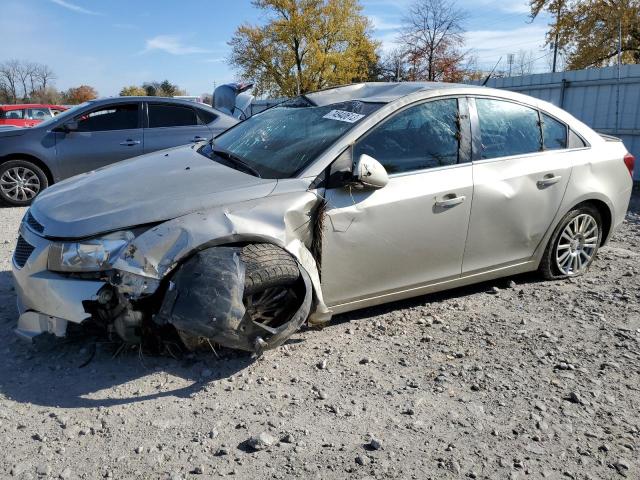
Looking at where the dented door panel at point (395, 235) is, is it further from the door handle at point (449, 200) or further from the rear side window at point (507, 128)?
the rear side window at point (507, 128)

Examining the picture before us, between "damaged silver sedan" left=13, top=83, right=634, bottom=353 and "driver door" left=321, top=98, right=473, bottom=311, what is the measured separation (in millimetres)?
10

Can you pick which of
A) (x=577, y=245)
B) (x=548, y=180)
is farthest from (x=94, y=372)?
(x=577, y=245)

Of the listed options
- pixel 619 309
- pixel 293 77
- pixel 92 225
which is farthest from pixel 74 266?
pixel 293 77

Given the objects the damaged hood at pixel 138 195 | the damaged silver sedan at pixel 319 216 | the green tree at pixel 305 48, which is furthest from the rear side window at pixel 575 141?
the green tree at pixel 305 48

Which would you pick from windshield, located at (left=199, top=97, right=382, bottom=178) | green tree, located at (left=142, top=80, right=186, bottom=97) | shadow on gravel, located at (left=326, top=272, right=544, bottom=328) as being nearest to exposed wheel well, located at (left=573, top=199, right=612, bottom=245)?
shadow on gravel, located at (left=326, top=272, right=544, bottom=328)

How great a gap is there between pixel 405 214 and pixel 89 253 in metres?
1.94

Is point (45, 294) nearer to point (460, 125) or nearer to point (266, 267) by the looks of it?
point (266, 267)

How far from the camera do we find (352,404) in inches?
113

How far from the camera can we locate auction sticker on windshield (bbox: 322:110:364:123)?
365 cm

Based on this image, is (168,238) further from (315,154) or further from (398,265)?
(398,265)

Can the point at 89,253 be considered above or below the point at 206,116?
below

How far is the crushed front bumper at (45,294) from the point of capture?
9.41 ft

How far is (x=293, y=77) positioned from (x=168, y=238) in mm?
43843

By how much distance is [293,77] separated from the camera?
44.6 m
